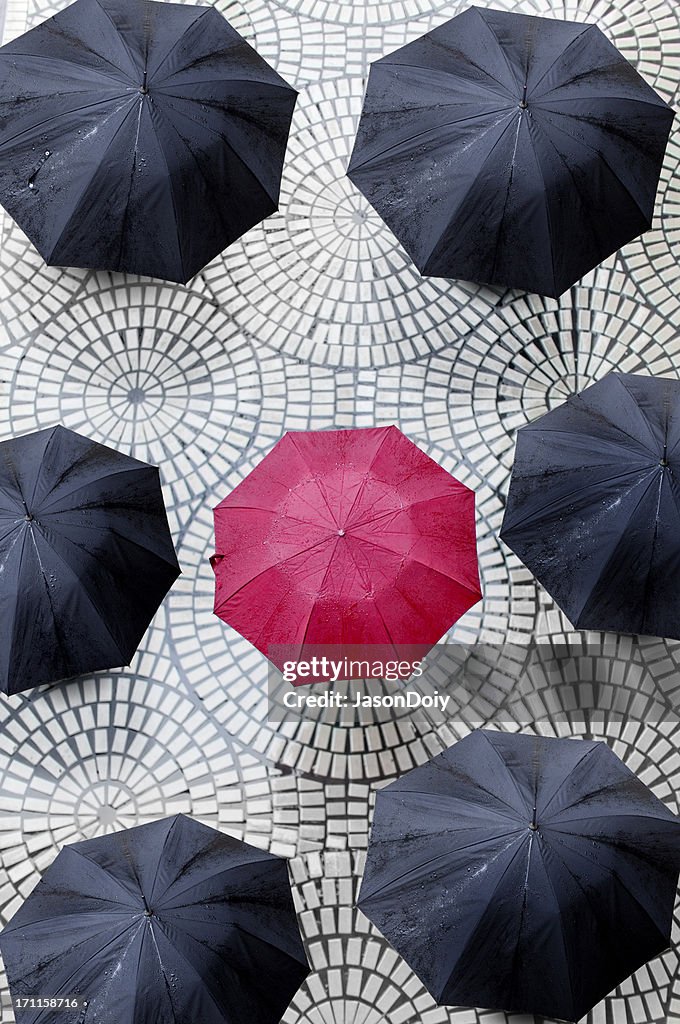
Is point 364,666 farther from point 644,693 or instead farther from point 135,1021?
point 135,1021

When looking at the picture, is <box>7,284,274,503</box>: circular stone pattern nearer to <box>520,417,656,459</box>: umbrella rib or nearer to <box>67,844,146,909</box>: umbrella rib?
<box>520,417,656,459</box>: umbrella rib

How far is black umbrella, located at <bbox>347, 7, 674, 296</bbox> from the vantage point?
5391 millimetres

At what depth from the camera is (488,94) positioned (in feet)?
17.8

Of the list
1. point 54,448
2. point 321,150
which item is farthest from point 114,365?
point 321,150

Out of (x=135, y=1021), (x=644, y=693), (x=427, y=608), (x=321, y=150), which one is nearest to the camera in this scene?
(x=135, y=1021)

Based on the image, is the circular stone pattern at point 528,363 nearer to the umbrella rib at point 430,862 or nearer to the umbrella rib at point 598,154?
the umbrella rib at point 598,154

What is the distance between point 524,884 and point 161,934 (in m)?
1.45

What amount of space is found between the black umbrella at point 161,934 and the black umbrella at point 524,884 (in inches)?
18.0

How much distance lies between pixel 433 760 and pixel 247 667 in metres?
1.12

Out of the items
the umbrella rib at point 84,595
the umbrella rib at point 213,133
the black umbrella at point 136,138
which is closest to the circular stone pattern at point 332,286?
the black umbrella at point 136,138

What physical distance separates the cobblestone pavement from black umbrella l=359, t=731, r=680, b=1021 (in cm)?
69

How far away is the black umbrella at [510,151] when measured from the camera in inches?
212

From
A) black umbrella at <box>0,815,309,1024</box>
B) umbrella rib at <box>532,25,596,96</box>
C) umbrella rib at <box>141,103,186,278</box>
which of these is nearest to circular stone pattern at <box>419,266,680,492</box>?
umbrella rib at <box>532,25,596,96</box>

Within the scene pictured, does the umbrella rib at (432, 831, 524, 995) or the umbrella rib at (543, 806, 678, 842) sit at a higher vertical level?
the umbrella rib at (543, 806, 678, 842)
